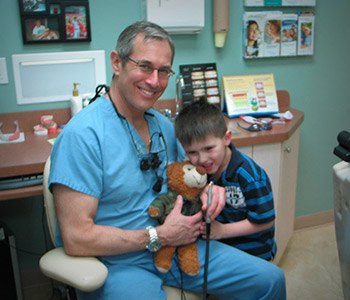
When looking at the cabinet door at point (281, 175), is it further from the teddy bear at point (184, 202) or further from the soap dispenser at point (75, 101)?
the soap dispenser at point (75, 101)

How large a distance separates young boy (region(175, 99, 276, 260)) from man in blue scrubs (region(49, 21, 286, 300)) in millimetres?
83

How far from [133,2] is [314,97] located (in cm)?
129

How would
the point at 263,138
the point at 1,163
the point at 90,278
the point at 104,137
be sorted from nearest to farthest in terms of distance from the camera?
the point at 90,278 < the point at 104,137 < the point at 1,163 < the point at 263,138

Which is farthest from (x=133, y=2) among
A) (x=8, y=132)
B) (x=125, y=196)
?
(x=125, y=196)

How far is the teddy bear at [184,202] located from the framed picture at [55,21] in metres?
0.97

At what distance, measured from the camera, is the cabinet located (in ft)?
6.57

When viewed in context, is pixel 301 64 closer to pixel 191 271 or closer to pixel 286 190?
pixel 286 190

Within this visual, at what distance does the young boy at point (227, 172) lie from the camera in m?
1.36

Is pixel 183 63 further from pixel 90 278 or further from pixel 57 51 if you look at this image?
pixel 90 278

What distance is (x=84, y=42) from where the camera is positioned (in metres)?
2.05

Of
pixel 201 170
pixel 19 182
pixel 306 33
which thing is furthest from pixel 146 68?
pixel 306 33

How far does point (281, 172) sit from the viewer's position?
210cm

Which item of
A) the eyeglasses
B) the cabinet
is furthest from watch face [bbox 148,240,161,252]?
the cabinet

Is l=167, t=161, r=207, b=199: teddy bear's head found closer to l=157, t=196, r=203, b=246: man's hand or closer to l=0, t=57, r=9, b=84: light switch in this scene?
l=157, t=196, r=203, b=246: man's hand
